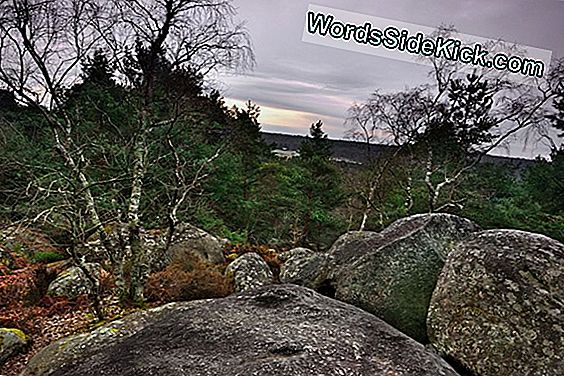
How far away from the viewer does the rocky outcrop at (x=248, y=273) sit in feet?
18.6

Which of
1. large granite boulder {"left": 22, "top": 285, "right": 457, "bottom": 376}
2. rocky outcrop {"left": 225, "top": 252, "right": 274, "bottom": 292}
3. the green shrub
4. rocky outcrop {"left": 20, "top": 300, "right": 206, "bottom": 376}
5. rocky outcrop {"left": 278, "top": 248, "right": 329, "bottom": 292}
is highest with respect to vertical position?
large granite boulder {"left": 22, "top": 285, "right": 457, "bottom": 376}

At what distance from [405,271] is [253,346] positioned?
1.92m

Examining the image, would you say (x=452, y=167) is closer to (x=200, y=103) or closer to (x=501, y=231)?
(x=200, y=103)

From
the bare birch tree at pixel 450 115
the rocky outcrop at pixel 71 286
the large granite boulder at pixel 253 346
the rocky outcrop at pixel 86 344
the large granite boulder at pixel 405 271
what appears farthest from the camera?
the bare birch tree at pixel 450 115

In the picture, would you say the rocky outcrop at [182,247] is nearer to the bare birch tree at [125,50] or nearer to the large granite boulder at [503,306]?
the bare birch tree at [125,50]

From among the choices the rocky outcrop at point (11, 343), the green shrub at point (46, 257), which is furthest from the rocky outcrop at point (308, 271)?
the green shrub at point (46, 257)

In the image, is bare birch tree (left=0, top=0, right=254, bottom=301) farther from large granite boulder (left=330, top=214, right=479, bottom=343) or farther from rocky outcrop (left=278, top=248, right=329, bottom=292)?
large granite boulder (left=330, top=214, right=479, bottom=343)

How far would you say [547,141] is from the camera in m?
10.7

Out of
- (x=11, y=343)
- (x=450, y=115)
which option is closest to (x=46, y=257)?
(x=11, y=343)

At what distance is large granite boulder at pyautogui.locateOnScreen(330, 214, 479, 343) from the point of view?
360 centimetres

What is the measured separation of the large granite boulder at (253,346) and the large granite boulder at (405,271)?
3.01 ft

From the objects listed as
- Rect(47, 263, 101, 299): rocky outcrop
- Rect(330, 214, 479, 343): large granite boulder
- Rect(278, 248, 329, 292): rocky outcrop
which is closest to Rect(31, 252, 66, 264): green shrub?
Rect(47, 263, 101, 299): rocky outcrop

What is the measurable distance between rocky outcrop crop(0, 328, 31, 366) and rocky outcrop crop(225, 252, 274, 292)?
2320mm

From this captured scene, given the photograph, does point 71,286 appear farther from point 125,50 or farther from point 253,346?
point 253,346
